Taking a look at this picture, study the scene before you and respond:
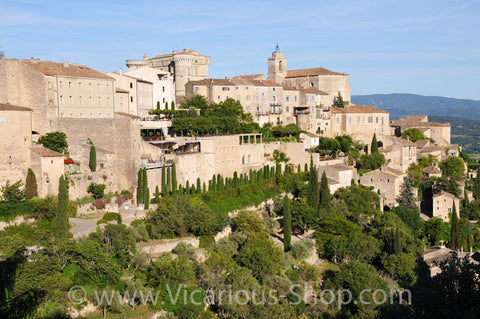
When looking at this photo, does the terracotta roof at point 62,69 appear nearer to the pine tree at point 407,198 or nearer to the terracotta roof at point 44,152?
the terracotta roof at point 44,152

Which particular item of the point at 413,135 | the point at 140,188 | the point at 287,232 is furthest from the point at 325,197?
the point at 413,135

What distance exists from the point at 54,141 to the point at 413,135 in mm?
45702

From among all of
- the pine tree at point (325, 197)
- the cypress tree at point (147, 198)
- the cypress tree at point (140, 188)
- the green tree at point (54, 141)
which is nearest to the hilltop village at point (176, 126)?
the green tree at point (54, 141)

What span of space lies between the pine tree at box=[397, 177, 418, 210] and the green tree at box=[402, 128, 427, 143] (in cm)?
1693

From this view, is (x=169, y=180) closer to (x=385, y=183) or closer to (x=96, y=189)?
(x=96, y=189)

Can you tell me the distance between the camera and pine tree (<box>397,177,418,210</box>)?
5017 cm

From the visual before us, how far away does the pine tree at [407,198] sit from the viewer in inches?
1975

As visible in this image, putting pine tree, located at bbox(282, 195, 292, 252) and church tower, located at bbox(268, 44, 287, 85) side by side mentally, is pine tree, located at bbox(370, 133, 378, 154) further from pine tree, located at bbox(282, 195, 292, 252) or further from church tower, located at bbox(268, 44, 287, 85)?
pine tree, located at bbox(282, 195, 292, 252)

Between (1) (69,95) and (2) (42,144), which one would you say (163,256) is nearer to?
(2) (42,144)

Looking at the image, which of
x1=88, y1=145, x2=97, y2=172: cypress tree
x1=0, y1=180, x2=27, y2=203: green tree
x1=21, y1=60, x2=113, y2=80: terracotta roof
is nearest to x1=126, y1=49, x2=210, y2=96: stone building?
x1=21, y1=60, x2=113, y2=80: terracotta roof

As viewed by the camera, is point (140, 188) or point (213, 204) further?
point (213, 204)

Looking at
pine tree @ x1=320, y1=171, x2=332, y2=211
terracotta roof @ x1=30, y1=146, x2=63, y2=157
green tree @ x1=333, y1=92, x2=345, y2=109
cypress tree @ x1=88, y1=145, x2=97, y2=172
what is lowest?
pine tree @ x1=320, y1=171, x2=332, y2=211

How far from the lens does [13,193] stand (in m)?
31.9

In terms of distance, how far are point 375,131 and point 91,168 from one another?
38600mm
